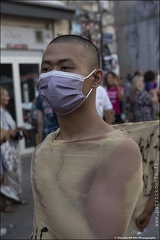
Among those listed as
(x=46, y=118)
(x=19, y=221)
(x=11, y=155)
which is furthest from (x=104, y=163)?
(x=46, y=118)

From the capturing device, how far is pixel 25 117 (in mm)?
9328

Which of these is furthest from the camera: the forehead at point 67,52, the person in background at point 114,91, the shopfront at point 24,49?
the shopfront at point 24,49

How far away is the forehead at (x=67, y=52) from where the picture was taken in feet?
5.26

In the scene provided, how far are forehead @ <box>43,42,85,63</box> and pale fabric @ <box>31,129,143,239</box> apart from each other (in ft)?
1.06

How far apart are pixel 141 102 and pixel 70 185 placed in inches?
215

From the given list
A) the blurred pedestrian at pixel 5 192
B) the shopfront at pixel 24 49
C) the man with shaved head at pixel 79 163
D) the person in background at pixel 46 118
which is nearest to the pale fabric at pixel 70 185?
the man with shaved head at pixel 79 163

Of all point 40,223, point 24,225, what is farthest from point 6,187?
point 40,223

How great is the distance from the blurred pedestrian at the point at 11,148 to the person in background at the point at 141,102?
233cm

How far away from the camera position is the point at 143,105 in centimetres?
688

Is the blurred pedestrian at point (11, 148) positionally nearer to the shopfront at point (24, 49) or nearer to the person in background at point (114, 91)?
the person in background at point (114, 91)

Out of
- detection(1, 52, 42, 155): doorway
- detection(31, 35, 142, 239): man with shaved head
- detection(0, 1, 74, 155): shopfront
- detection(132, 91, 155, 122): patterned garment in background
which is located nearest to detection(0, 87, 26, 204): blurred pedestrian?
detection(132, 91, 155, 122): patterned garment in background

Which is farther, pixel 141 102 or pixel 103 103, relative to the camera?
pixel 141 102

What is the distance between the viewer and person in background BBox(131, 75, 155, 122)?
6867mm

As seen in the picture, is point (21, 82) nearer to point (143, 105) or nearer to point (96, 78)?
point (143, 105)
